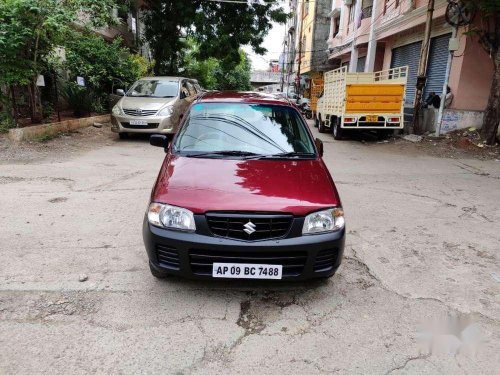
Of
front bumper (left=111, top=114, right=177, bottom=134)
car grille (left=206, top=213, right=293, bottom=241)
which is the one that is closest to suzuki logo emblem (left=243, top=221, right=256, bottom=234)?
car grille (left=206, top=213, right=293, bottom=241)

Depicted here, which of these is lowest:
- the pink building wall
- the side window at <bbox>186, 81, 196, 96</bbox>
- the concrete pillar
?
the side window at <bbox>186, 81, 196, 96</bbox>

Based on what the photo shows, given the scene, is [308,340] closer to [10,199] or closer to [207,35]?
[10,199]

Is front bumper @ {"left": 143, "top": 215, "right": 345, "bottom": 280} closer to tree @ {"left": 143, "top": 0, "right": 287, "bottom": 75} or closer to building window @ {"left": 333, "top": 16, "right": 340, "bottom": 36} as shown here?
tree @ {"left": 143, "top": 0, "right": 287, "bottom": 75}

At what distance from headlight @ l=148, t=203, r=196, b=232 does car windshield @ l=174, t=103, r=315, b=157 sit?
909 millimetres

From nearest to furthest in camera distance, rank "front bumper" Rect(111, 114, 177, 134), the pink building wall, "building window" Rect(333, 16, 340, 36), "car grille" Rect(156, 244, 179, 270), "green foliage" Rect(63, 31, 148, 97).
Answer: "car grille" Rect(156, 244, 179, 270) → "front bumper" Rect(111, 114, 177, 134) → "green foliage" Rect(63, 31, 148, 97) → the pink building wall → "building window" Rect(333, 16, 340, 36)

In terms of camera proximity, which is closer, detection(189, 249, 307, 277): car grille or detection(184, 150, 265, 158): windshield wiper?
detection(189, 249, 307, 277): car grille

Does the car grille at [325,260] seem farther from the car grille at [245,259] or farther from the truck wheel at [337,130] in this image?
the truck wheel at [337,130]

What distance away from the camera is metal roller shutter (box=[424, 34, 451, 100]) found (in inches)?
527

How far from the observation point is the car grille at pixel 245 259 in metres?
2.84

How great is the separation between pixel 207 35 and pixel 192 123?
16053 mm

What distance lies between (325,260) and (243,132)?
172cm

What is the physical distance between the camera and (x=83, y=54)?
1234 cm

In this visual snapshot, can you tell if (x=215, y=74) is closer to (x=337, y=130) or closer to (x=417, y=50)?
(x=417, y=50)

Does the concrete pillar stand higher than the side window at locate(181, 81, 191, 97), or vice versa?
the concrete pillar
